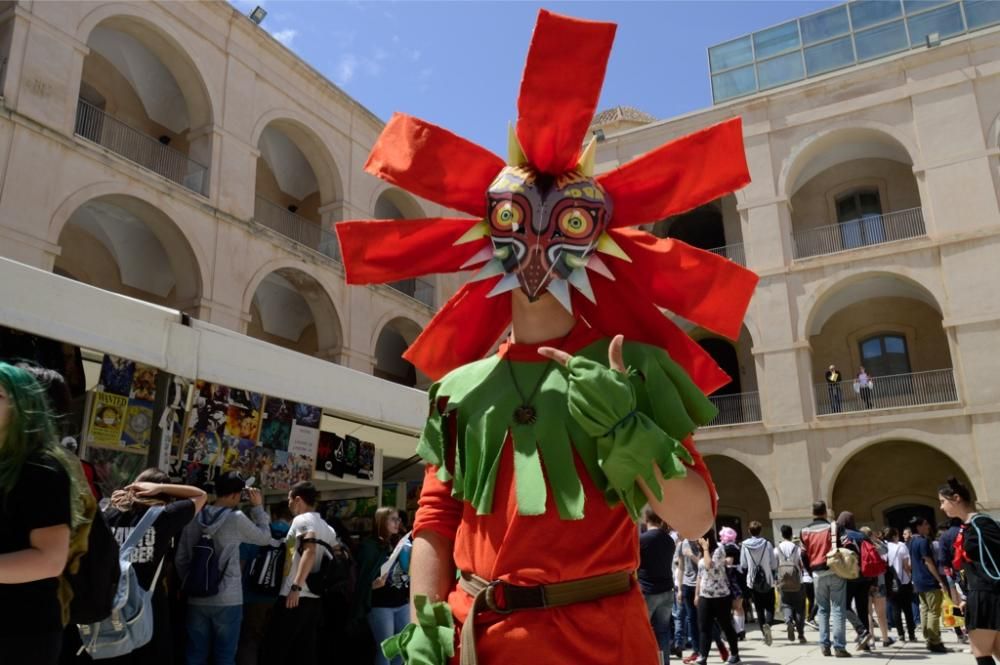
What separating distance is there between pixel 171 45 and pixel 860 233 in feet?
56.7

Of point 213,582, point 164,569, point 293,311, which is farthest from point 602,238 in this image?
point 293,311

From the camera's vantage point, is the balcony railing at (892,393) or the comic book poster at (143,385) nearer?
the comic book poster at (143,385)

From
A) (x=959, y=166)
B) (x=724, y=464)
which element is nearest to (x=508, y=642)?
(x=959, y=166)

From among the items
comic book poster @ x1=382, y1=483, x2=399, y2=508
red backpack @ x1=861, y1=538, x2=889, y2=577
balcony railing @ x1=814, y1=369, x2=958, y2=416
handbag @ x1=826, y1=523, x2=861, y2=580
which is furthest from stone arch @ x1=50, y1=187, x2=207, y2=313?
balcony railing @ x1=814, y1=369, x2=958, y2=416

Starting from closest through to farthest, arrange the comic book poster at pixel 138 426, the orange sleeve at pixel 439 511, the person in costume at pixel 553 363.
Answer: the person in costume at pixel 553 363 < the orange sleeve at pixel 439 511 < the comic book poster at pixel 138 426

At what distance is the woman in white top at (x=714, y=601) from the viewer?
871 centimetres

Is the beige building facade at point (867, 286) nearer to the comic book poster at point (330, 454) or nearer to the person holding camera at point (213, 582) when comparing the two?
the comic book poster at point (330, 454)

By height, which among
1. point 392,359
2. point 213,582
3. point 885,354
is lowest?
point 213,582

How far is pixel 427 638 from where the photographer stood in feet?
5.38

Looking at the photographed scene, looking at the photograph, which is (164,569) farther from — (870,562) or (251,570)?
(870,562)

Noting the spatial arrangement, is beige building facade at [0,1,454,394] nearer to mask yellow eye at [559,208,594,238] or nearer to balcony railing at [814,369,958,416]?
balcony railing at [814,369,958,416]

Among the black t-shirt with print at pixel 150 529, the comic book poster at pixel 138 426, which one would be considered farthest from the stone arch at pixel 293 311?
the black t-shirt with print at pixel 150 529

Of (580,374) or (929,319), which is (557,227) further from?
(929,319)

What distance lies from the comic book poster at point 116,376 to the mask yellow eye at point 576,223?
18.3 feet
